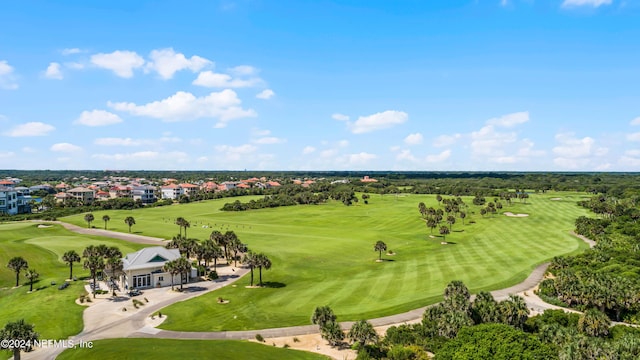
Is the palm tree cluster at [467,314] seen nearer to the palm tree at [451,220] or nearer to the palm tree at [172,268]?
the palm tree at [172,268]

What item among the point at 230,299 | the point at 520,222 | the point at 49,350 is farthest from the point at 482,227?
the point at 49,350

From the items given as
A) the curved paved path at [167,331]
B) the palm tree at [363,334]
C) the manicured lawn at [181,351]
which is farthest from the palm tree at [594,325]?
the manicured lawn at [181,351]

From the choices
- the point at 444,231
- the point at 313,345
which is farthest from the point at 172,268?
the point at 444,231

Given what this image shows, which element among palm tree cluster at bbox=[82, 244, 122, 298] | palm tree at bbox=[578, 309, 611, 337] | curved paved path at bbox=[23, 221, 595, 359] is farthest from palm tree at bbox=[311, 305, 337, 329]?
palm tree cluster at bbox=[82, 244, 122, 298]

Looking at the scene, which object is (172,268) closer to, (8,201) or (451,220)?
(451,220)

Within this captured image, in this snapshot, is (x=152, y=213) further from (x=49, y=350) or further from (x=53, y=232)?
(x=49, y=350)
